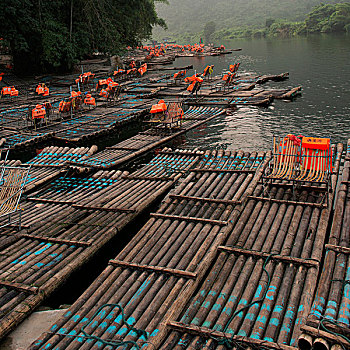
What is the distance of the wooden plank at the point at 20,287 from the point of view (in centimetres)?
938

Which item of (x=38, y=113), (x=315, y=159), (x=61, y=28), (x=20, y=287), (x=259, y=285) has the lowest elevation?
(x=20, y=287)

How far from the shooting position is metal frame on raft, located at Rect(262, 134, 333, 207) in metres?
12.0

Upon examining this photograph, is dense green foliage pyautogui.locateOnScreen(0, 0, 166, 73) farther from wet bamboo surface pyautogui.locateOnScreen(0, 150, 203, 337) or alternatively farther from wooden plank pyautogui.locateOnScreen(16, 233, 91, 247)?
wooden plank pyautogui.locateOnScreen(16, 233, 91, 247)

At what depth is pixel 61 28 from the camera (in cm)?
4547

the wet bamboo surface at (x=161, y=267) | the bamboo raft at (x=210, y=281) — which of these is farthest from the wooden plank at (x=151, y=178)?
the bamboo raft at (x=210, y=281)

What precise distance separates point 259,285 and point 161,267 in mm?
2478

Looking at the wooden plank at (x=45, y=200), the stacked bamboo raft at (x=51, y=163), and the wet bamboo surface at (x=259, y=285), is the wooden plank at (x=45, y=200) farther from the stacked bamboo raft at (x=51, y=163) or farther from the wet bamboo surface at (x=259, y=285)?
the wet bamboo surface at (x=259, y=285)

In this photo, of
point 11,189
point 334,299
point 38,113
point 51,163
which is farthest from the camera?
point 38,113

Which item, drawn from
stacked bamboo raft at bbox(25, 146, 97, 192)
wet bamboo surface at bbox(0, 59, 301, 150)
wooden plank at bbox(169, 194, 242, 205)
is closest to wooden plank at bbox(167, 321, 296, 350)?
wooden plank at bbox(169, 194, 242, 205)

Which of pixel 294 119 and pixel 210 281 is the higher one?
pixel 210 281

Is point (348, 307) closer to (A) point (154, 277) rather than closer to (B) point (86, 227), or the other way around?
(A) point (154, 277)

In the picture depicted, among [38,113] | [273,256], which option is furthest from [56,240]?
[38,113]

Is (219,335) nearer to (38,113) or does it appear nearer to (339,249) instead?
(339,249)

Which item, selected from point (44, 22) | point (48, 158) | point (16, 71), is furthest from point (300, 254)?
point (16, 71)
